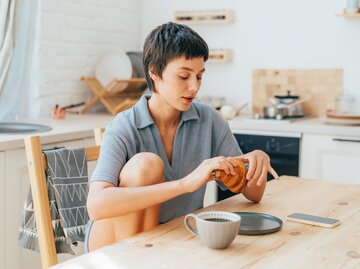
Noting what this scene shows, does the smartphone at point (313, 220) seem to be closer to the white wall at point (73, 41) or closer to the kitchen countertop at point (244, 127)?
the kitchen countertop at point (244, 127)

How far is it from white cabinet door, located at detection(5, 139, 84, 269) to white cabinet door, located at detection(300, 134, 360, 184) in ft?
5.34

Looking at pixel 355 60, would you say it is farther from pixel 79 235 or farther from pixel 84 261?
pixel 84 261

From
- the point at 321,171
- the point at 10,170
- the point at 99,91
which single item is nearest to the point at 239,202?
the point at 10,170

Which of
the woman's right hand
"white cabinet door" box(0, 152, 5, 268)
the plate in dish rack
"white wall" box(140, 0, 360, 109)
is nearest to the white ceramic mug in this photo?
the woman's right hand

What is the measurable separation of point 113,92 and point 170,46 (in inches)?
85.7

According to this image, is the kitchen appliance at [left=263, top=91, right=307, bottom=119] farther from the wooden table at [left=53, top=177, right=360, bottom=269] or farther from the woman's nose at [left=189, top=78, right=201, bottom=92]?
the wooden table at [left=53, top=177, right=360, bottom=269]

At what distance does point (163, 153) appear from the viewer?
2.01 m

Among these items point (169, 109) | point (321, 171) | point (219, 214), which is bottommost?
point (321, 171)

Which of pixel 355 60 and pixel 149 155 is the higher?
pixel 355 60

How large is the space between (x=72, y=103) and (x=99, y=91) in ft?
0.64

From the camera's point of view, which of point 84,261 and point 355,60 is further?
point 355,60

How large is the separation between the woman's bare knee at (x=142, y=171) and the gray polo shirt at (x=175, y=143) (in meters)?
0.03

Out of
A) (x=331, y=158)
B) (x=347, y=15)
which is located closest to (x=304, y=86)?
(x=347, y=15)

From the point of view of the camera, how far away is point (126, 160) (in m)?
1.90
